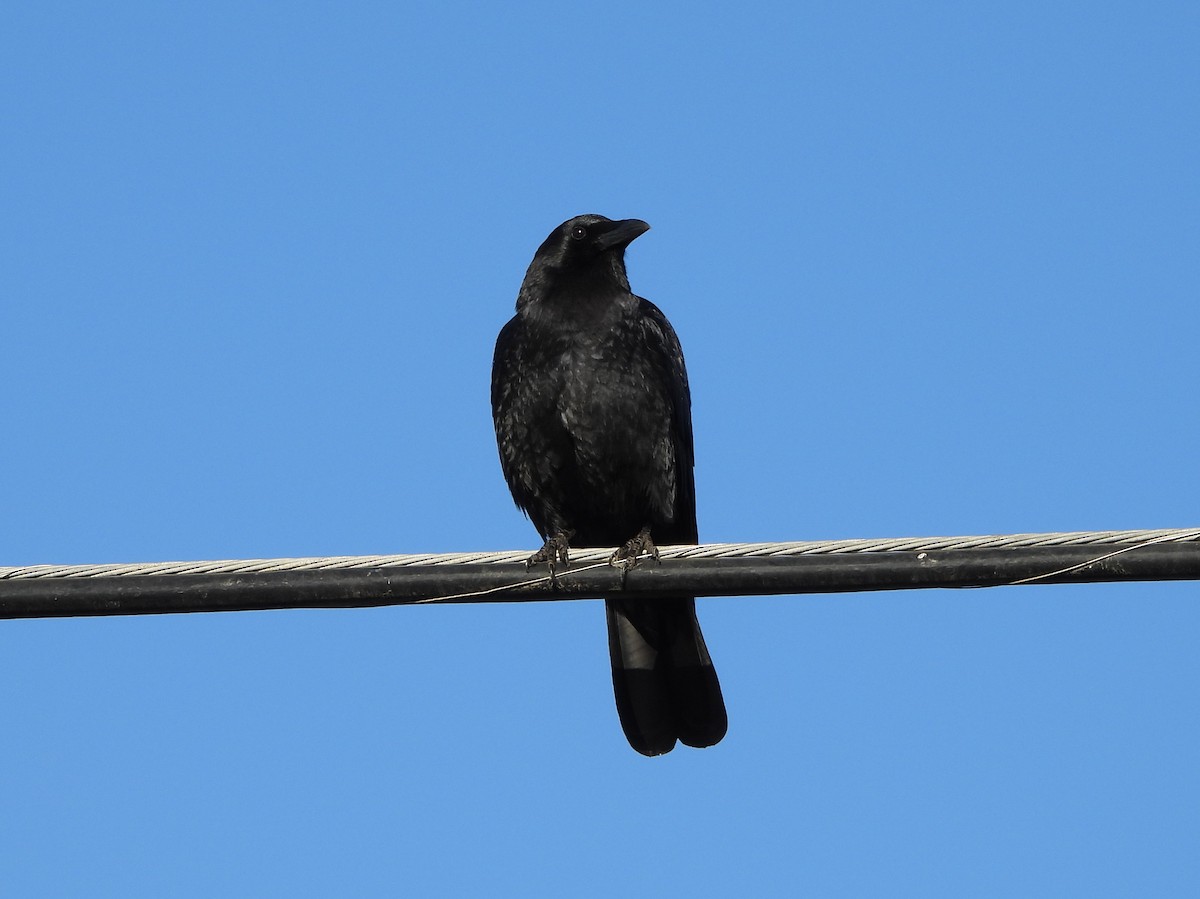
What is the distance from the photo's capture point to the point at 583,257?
7062 mm

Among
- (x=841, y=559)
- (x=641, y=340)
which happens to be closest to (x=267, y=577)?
(x=841, y=559)

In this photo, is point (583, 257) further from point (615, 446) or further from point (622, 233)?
point (615, 446)

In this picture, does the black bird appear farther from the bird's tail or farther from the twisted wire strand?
the twisted wire strand

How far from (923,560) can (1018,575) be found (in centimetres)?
22

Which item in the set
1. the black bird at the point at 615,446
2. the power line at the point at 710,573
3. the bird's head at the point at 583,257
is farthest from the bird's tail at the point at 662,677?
the power line at the point at 710,573

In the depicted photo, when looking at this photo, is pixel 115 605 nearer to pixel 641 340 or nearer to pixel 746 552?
pixel 746 552

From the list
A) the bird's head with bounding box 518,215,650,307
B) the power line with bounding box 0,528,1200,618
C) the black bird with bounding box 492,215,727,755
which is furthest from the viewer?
the bird's head with bounding box 518,215,650,307

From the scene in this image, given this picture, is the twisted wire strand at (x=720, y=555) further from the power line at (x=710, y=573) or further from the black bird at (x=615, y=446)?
the black bird at (x=615, y=446)

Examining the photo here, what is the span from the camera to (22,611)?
3.54 meters

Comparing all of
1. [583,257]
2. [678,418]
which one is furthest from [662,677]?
[583,257]

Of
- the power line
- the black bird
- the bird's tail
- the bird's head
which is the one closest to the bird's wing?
the black bird

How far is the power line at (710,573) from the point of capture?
11.0 feet

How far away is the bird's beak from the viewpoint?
23.2ft

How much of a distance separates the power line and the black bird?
2.37 meters
